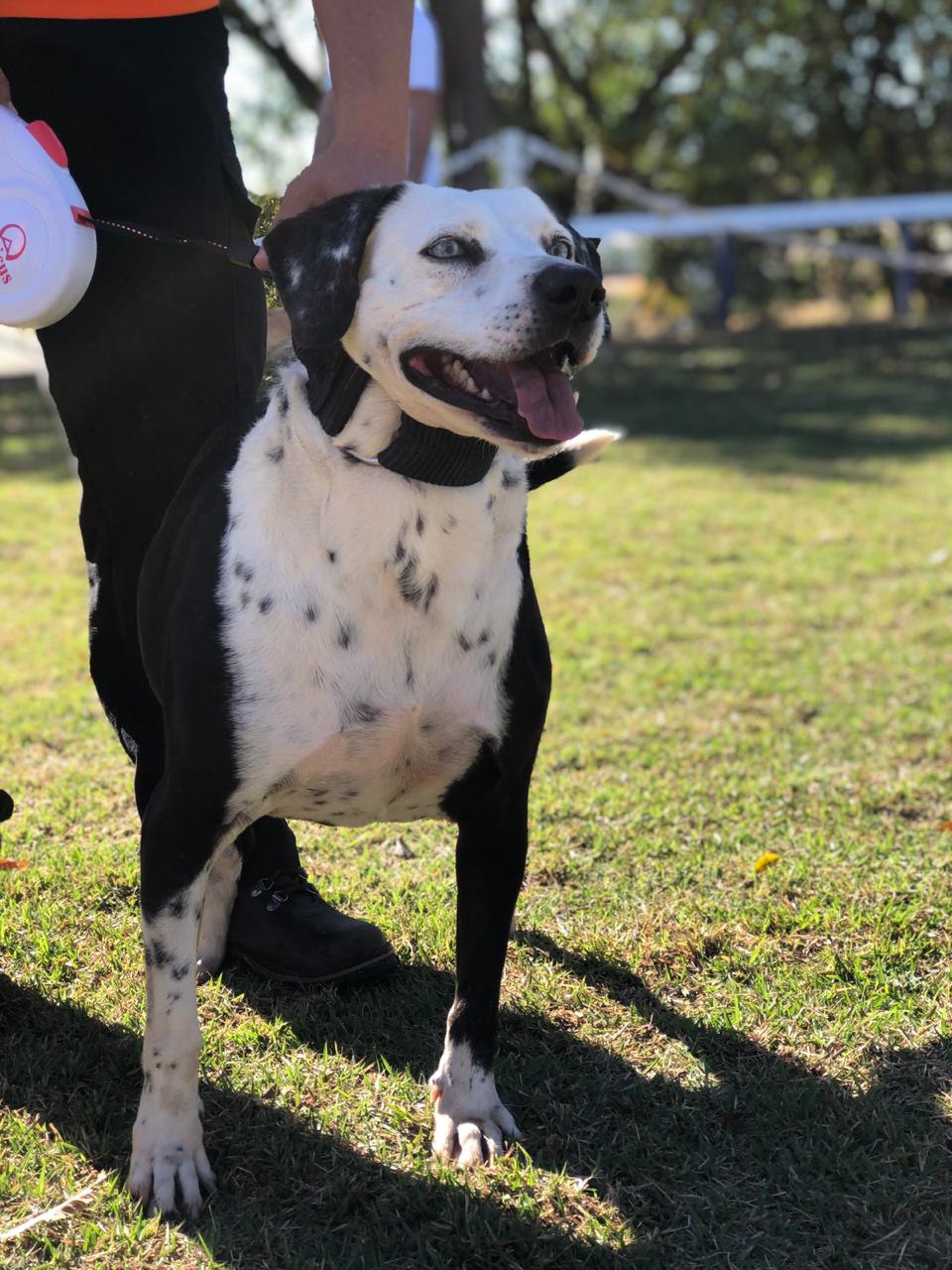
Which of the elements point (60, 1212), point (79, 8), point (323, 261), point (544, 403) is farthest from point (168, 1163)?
point (79, 8)

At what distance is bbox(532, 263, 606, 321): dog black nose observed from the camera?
2.06m

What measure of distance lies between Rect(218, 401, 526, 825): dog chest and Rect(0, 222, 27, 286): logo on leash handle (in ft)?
2.01

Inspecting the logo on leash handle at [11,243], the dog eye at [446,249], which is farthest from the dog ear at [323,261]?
the logo on leash handle at [11,243]

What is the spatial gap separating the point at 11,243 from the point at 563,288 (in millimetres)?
1010

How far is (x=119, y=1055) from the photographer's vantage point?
2604mm

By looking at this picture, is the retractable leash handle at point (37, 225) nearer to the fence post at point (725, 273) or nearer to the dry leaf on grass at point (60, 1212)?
the dry leaf on grass at point (60, 1212)

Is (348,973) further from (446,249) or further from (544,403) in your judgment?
(446,249)

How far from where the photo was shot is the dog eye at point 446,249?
7.04 feet

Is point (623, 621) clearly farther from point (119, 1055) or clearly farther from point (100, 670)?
point (119, 1055)

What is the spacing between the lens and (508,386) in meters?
2.12

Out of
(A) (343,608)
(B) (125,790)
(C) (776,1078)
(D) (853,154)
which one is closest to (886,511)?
(B) (125,790)

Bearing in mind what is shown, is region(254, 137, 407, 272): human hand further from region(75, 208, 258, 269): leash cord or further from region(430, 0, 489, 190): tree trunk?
region(430, 0, 489, 190): tree trunk

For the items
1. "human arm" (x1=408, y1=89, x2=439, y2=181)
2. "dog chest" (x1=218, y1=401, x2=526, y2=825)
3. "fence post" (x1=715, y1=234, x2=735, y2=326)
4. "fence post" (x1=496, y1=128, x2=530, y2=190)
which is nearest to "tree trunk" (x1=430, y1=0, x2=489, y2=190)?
"fence post" (x1=496, y1=128, x2=530, y2=190)

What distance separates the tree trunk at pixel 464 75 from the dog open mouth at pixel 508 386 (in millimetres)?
10756
